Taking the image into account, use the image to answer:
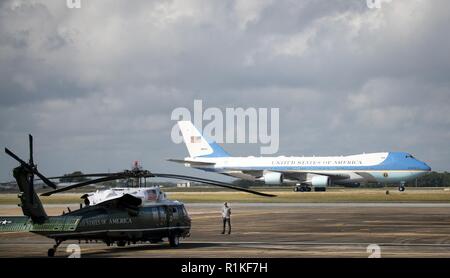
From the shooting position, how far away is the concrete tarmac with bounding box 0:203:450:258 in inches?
1222

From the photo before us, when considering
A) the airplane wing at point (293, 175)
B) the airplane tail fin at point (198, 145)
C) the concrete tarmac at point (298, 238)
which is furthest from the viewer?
the airplane tail fin at point (198, 145)

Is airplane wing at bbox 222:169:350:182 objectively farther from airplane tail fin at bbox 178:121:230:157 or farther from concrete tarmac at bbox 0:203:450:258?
concrete tarmac at bbox 0:203:450:258

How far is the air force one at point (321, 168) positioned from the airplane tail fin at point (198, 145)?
142 inches

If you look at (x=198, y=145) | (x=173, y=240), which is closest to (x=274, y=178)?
(x=198, y=145)

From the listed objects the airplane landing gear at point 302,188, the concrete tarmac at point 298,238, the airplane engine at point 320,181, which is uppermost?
the airplane engine at point 320,181

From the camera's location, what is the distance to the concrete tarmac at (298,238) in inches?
1222

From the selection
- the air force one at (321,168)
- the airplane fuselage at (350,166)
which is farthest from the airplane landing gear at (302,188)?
the airplane fuselage at (350,166)

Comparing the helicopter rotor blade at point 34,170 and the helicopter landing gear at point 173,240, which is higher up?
the helicopter rotor blade at point 34,170

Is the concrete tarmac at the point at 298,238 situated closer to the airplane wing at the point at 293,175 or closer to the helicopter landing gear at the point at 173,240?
the helicopter landing gear at the point at 173,240

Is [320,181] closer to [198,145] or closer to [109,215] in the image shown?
[198,145]

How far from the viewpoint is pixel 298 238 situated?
38.6 meters

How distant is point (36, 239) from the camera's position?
129 ft
